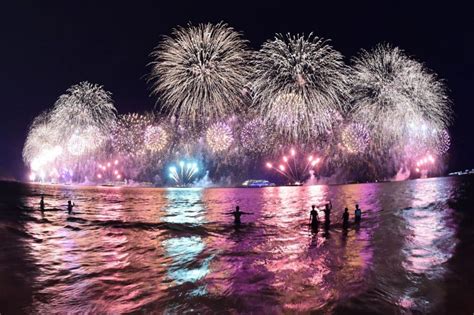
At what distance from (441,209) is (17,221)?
173 feet

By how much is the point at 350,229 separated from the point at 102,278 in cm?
2292

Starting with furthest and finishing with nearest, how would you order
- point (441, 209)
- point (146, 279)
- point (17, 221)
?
point (441, 209), point (17, 221), point (146, 279)

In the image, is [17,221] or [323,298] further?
[17,221]

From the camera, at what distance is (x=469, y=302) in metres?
16.0

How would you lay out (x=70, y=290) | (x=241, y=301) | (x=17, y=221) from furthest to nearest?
1. (x=17, y=221)
2. (x=70, y=290)
3. (x=241, y=301)

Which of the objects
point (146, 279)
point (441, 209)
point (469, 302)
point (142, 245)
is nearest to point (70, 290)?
point (146, 279)

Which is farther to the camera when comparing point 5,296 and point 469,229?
point 469,229

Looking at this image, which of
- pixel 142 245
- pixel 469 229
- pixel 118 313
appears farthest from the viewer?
pixel 469 229

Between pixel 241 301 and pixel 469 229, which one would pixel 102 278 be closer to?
pixel 241 301

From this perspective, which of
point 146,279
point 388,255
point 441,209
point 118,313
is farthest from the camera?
point 441,209

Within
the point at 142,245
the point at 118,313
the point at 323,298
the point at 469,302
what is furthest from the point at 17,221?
the point at 469,302

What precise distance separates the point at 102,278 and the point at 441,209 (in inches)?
1826

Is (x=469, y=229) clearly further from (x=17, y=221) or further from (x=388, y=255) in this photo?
(x=17, y=221)

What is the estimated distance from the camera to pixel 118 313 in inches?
598
